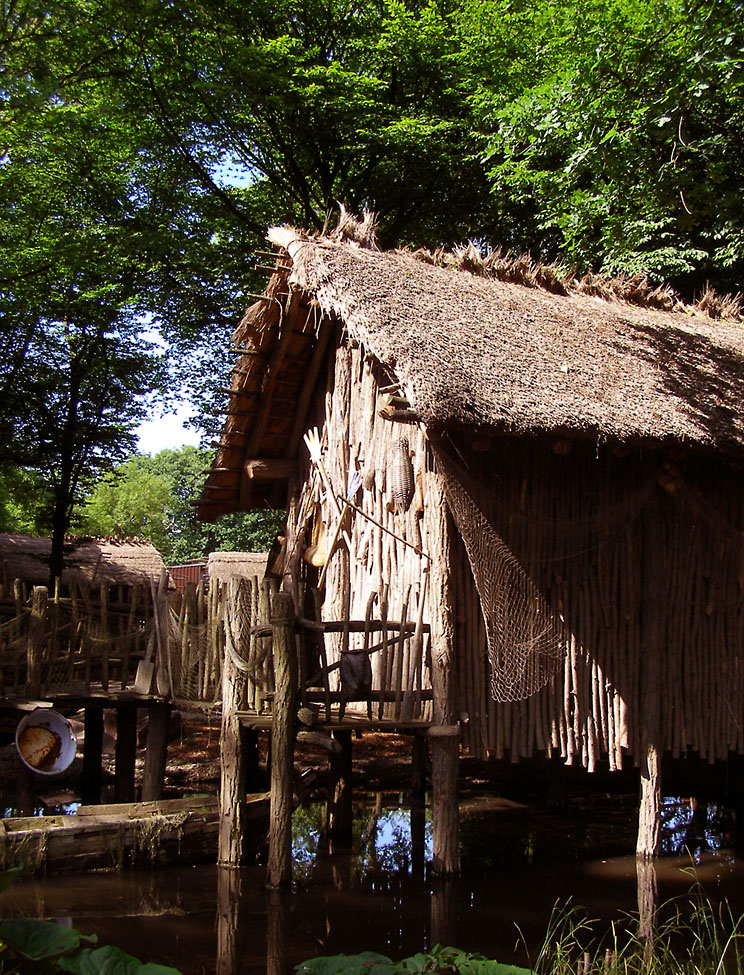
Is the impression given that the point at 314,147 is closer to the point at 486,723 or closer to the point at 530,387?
the point at 530,387

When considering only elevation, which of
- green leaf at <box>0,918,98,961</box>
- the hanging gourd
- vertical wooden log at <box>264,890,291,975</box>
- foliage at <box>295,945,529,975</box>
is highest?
the hanging gourd

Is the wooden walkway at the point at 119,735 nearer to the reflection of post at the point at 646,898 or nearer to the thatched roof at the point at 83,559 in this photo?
the reflection of post at the point at 646,898

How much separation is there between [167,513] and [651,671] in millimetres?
50755

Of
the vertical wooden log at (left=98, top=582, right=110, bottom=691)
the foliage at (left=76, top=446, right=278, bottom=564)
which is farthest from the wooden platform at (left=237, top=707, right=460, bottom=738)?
the foliage at (left=76, top=446, right=278, bottom=564)

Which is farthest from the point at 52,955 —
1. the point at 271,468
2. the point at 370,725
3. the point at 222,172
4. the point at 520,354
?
the point at 222,172

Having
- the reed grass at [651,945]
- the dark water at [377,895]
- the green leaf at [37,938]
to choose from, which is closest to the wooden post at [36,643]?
the dark water at [377,895]

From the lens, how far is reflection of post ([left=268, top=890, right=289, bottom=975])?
19.1 feet

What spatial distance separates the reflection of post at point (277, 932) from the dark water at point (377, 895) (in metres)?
0.01

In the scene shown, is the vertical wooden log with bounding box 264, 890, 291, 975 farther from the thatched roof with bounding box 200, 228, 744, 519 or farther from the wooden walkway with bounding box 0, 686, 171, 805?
the thatched roof with bounding box 200, 228, 744, 519

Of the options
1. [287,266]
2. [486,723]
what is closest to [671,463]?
[486,723]

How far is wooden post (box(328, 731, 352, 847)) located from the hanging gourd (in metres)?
2.46

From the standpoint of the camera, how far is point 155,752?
9.80m

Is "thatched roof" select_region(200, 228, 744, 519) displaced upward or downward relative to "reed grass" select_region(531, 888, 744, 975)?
upward

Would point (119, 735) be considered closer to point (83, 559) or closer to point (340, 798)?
point (340, 798)
